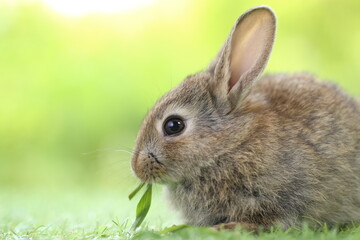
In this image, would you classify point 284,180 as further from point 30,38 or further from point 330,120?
point 30,38

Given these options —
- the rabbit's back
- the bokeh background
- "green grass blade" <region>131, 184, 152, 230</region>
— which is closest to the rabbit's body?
the rabbit's back

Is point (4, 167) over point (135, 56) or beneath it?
beneath

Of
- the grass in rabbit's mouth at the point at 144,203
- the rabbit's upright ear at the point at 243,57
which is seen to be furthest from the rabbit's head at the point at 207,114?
the grass in rabbit's mouth at the point at 144,203

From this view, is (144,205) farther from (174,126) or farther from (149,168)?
(174,126)

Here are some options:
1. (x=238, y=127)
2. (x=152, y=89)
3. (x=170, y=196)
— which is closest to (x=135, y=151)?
(x=170, y=196)

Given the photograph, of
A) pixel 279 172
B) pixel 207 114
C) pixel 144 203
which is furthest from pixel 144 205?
pixel 279 172

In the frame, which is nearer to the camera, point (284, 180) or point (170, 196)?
point (284, 180)
